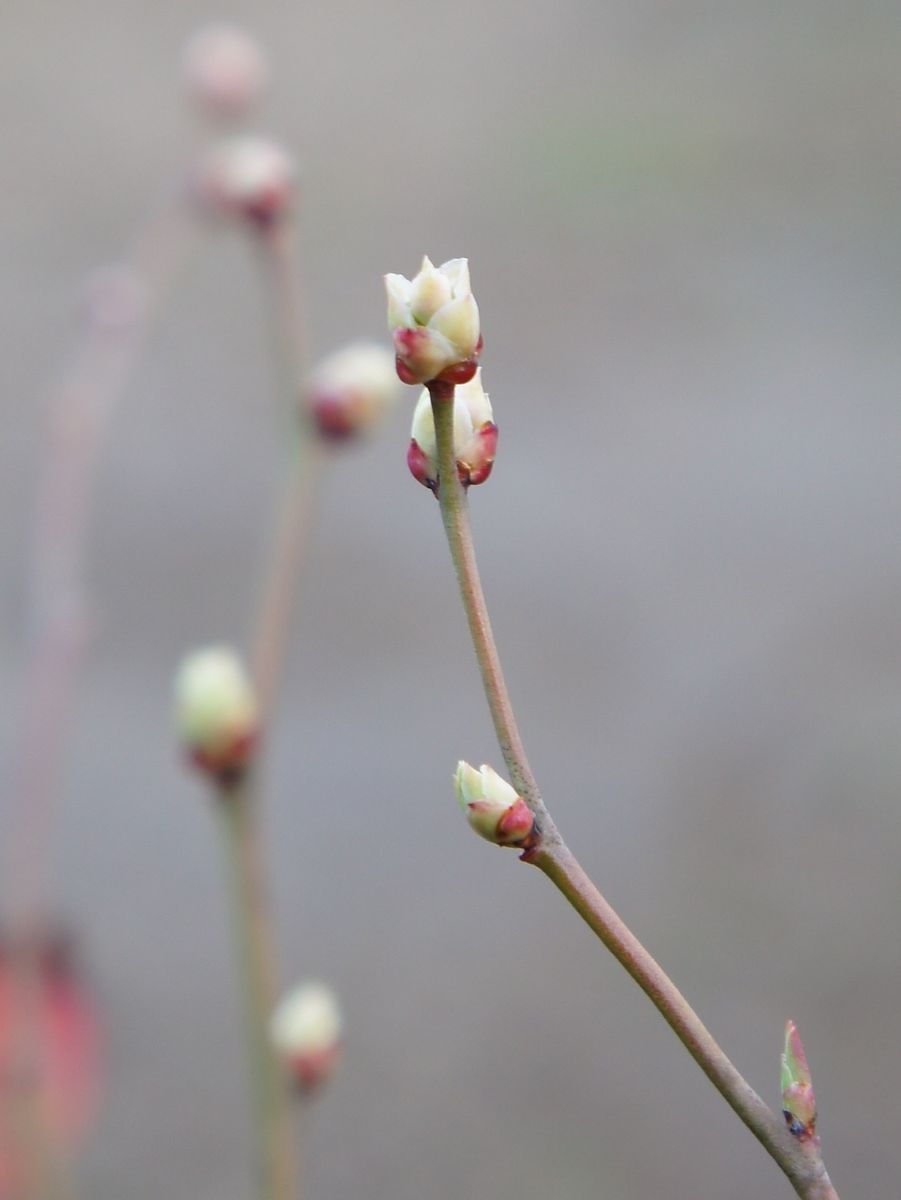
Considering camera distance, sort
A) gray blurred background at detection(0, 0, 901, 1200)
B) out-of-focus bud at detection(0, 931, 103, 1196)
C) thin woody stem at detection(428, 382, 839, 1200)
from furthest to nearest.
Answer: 1. gray blurred background at detection(0, 0, 901, 1200)
2. out-of-focus bud at detection(0, 931, 103, 1196)
3. thin woody stem at detection(428, 382, 839, 1200)

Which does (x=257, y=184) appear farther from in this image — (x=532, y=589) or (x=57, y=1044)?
(x=532, y=589)

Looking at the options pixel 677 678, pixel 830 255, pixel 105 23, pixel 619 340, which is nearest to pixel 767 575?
pixel 677 678

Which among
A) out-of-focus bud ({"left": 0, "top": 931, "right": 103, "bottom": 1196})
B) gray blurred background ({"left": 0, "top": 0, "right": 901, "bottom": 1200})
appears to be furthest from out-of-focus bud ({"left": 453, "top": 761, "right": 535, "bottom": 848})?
gray blurred background ({"left": 0, "top": 0, "right": 901, "bottom": 1200})

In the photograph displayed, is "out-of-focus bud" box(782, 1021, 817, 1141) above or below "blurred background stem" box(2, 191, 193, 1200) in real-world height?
below

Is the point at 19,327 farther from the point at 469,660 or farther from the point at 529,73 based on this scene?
the point at 529,73

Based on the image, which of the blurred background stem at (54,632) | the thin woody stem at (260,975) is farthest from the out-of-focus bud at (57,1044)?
the thin woody stem at (260,975)

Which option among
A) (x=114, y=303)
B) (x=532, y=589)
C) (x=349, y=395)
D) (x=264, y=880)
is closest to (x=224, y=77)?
(x=114, y=303)

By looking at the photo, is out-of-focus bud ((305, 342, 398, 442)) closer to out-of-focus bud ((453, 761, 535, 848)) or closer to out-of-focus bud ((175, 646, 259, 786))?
out-of-focus bud ((175, 646, 259, 786))
